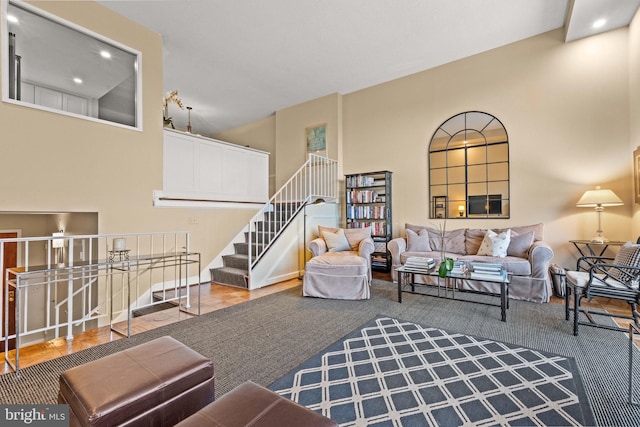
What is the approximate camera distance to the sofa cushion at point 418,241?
4785 millimetres

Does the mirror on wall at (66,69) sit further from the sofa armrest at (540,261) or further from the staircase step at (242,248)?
the sofa armrest at (540,261)

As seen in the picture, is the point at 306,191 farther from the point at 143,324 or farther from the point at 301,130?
the point at 143,324

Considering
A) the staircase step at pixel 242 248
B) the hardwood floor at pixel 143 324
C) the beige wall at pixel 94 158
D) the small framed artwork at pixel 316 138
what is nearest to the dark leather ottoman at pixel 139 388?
the hardwood floor at pixel 143 324

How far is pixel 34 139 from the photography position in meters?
3.03

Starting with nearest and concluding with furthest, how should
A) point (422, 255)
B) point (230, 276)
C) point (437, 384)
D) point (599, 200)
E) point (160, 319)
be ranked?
point (437, 384) < point (160, 319) < point (599, 200) < point (422, 255) < point (230, 276)

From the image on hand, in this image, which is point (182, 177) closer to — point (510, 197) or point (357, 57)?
point (357, 57)

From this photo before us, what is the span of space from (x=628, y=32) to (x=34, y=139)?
7419 millimetres

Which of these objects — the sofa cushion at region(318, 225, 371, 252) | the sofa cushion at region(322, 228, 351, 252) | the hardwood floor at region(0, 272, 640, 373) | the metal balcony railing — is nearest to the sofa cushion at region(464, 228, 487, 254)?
the hardwood floor at region(0, 272, 640, 373)

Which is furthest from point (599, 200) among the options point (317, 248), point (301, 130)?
point (301, 130)

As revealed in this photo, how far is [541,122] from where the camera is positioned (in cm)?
441

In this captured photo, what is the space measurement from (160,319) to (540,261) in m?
4.67

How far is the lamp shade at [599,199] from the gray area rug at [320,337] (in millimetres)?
1424

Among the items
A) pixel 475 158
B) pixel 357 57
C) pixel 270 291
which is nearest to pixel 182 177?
pixel 270 291

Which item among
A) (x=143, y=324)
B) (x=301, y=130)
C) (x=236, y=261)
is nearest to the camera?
(x=143, y=324)
